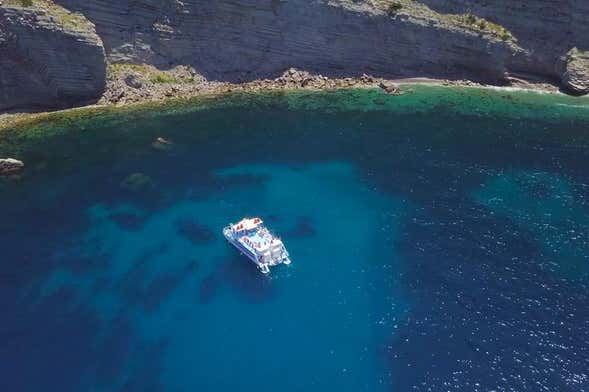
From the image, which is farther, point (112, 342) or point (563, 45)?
point (563, 45)

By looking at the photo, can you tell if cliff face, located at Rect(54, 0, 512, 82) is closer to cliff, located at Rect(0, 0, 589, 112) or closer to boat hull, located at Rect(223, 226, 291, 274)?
cliff, located at Rect(0, 0, 589, 112)

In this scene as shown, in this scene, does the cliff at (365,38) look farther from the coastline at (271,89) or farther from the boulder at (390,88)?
the boulder at (390,88)

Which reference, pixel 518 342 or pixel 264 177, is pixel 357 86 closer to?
pixel 264 177

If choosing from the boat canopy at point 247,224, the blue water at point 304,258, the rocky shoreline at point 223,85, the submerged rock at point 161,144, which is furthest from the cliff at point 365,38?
the boat canopy at point 247,224

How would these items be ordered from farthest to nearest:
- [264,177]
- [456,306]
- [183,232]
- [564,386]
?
1. [264,177]
2. [183,232]
3. [456,306]
4. [564,386]

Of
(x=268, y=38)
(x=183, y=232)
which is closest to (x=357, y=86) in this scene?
(x=268, y=38)

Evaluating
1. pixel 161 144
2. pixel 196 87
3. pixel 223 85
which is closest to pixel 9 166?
pixel 161 144
